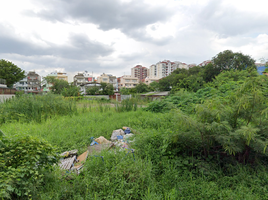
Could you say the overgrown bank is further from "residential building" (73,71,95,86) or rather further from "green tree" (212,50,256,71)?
"residential building" (73,71,95,86)

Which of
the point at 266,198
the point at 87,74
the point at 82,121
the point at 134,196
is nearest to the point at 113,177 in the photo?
the point at 134,196

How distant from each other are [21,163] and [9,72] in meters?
31.7

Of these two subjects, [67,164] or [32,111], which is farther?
[32,111]

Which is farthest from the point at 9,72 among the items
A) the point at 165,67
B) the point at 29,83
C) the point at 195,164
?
the point at 165,67

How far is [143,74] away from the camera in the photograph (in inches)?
3201

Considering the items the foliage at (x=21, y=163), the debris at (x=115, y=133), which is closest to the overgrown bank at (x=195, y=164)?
the foliage at (x=21, y=163)

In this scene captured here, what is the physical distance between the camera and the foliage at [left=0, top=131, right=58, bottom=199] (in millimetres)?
1471

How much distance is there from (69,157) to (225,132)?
9.30 feet

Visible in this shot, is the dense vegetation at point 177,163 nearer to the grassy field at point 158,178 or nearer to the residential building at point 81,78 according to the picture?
the grassy field at point 158,178

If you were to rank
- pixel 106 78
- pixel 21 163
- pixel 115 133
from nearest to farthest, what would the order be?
pixel 21 163 → pixel 115 133 → pixel 106 78

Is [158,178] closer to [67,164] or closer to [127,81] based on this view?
[67,164]

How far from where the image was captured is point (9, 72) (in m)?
25.6

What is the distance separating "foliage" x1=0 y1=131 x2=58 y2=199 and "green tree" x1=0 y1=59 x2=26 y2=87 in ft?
101

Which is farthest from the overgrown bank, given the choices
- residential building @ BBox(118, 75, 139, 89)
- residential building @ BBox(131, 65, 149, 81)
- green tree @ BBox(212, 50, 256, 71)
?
residential building @ BBox(131, 65, 149, 81)
